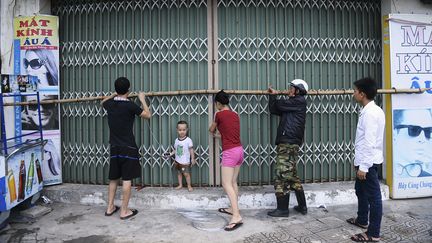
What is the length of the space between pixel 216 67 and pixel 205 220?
2224 mm

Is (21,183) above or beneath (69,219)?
above

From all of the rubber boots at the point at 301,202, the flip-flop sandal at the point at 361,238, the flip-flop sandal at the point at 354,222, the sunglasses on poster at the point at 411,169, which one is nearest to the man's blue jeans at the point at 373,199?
the flip-flop sandal at the point at 361,238

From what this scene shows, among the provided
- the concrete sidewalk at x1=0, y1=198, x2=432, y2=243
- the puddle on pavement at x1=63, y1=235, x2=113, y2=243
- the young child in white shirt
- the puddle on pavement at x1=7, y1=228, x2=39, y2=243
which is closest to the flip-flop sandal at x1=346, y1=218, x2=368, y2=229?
the concrete sidewalk at x1=0, y1=198, x2=432, y2=243

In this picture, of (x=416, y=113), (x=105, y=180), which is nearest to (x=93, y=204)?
(x=105, y=180)

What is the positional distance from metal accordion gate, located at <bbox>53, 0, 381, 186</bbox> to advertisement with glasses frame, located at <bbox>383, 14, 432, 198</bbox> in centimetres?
39

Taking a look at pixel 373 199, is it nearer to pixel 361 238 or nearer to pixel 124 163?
pixel 361 238

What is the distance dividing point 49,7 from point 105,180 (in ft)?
9.74

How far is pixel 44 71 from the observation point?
5922mm

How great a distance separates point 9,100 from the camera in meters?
5.88

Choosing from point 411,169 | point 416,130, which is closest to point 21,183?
point 411,169

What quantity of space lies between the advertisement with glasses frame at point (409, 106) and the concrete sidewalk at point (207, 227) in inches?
19.7

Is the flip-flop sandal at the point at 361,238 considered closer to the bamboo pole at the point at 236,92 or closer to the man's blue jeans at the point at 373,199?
the man's blue jeans at the point at 373,199

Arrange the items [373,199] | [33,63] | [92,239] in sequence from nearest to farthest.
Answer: [373,199] < [92,239] < [33,63]

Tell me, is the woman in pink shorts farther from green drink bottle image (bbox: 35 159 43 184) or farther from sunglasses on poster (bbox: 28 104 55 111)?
sunglasses on poster (bbox: 28 104 55 111)
